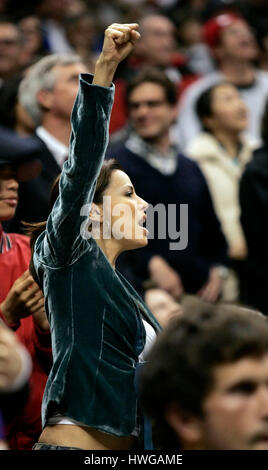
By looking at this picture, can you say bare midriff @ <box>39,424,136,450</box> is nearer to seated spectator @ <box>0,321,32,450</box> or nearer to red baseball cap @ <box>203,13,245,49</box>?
seated spectator @ <box>0,321,32,450</box>

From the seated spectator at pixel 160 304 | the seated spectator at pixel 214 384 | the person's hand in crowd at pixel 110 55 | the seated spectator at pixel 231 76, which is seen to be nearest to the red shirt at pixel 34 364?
the person's hand in crowd at pixel 110 55

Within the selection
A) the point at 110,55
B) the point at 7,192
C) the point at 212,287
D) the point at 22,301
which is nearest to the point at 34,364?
the point at 22,301

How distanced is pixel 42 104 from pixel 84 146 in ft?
8.07

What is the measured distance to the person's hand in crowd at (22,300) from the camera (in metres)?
3.34

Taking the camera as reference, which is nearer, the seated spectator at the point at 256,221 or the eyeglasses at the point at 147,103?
the seated spectator at the point at 256,221

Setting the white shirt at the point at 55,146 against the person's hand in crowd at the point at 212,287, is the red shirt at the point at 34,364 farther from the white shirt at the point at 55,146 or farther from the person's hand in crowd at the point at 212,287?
the person's hand in crowd at the point at 212,287

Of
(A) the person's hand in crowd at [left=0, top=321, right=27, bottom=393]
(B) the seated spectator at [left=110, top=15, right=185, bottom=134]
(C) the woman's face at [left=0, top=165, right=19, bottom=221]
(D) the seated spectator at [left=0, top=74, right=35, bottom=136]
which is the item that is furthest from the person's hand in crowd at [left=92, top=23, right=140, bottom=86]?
(B) the seated spectator at [left=110, top=15, right=185, bottom=134]

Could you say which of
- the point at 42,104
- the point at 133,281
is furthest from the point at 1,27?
the point at 133,281

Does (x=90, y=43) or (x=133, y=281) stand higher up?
(x=90, y=43)

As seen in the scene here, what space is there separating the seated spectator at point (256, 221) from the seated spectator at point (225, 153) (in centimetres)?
23

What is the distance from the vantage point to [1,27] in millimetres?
7098

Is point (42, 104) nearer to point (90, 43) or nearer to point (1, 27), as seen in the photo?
point (1, 27)

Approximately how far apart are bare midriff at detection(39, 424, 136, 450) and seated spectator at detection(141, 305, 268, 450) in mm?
650

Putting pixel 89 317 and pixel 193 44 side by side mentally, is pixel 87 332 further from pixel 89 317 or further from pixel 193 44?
pixel 193 44
